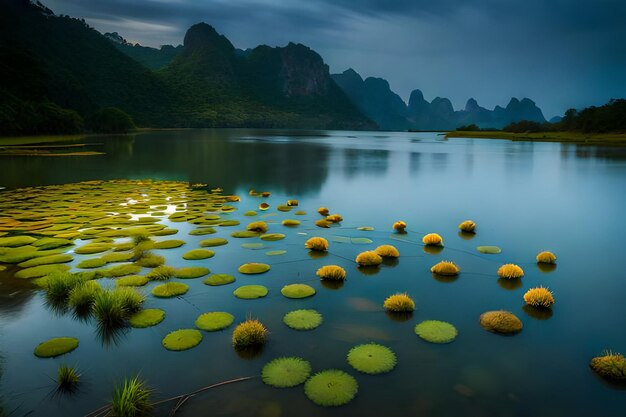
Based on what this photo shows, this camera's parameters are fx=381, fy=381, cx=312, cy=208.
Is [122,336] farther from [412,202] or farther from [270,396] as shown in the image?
[412,202]

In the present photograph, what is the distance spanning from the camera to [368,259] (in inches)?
450

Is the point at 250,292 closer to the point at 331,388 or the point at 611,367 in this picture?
the point at 331,388

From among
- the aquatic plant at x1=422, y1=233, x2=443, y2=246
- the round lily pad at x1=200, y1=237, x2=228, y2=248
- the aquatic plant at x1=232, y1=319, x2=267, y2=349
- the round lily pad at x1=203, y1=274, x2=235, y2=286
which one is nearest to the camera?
the aquatic plant at x1=232, y1=319, x2=267, y2=349

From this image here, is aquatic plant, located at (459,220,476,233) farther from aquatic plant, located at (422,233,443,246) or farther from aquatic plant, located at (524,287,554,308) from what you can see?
aquatic plant, located at (524,287,554,308)

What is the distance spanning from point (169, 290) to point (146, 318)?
1.27 metres

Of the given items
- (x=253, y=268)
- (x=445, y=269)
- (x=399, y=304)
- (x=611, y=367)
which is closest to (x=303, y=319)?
(x=399, y=304)

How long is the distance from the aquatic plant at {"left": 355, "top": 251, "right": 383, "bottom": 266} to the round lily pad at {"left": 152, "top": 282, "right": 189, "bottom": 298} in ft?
16.3

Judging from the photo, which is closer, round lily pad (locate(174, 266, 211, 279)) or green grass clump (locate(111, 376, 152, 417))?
green grass clump (locate(111, 376, 152, 417))

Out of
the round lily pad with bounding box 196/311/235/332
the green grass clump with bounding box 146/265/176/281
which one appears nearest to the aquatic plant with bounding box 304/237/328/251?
the green grass clump with bounding box 146/265/176/281

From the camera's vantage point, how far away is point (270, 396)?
5762 mm

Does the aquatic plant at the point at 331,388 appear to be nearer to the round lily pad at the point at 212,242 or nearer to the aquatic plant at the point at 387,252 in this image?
the aquatic plant at the point at 387,252

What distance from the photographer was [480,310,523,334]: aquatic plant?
7793 millimetres

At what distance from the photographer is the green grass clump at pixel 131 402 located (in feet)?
17.0

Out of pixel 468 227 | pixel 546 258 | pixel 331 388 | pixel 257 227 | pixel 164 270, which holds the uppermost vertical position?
pixel 257 227
